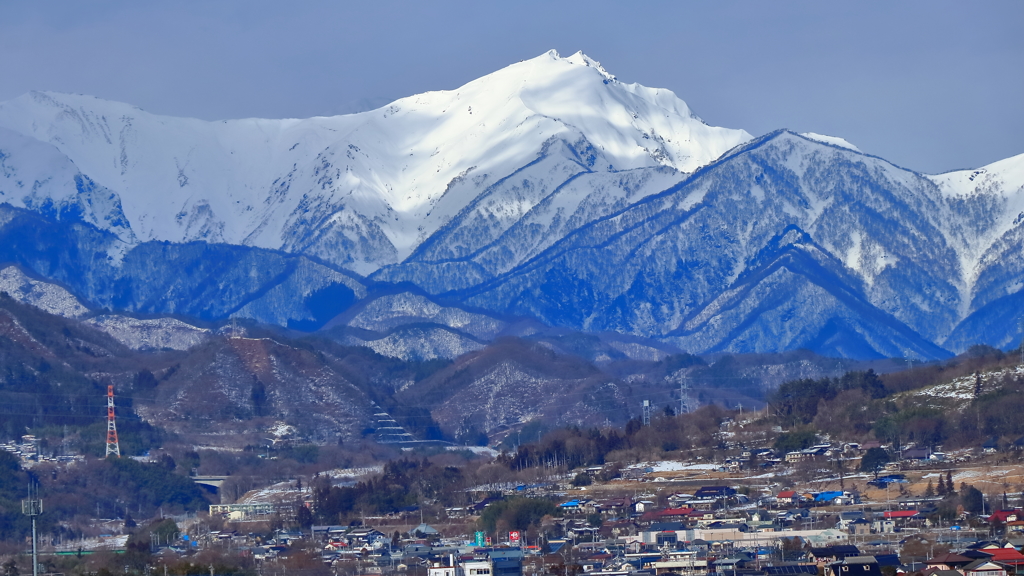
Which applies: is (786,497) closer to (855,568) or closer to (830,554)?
(830,554)

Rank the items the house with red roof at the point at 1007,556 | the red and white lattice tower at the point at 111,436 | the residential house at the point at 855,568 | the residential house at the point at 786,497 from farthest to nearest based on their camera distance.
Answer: the red and white lattice tower at the point at 111,436 < the residential house at the point at 786,497 < the residential house at the point at 855,568 < the house with red roof at the point at 1007,556

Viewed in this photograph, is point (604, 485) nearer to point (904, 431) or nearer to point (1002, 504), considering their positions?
point (904, 431)

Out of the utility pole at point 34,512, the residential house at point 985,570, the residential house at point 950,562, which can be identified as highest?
the utility pole at point 34,512

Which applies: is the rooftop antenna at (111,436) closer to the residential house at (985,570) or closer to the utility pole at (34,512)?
the utility pole at (34,512)

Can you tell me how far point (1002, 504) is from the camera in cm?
10412

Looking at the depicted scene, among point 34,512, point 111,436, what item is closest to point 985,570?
point 34,512

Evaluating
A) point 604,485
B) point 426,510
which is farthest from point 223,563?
point 604,485

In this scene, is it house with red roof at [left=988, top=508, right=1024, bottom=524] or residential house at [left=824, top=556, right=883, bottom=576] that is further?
house with red roof at [left=988, top=508, right=1024, bottom=524]

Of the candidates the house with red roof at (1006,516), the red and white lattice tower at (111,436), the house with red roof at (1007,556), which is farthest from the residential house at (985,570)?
Result: the red and white lattice tower at (111,436)

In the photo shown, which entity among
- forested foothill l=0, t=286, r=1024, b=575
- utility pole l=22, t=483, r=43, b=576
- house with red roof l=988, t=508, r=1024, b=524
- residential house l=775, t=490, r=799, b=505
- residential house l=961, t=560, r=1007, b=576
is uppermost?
forested foothill l=0, t=286, r=1024, b=575

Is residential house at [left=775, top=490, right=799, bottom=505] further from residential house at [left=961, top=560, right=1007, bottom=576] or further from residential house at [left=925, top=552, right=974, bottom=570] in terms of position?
residential house at [left=961, top=560, right=1007, bottom=576]

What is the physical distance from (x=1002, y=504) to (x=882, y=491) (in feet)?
44.1

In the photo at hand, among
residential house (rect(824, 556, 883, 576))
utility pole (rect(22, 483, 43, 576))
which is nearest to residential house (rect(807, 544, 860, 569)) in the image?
residential house (rect(824, 556, 883, 576))

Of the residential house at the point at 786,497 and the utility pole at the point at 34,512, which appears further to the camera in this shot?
the residential house at the point at 786,497
